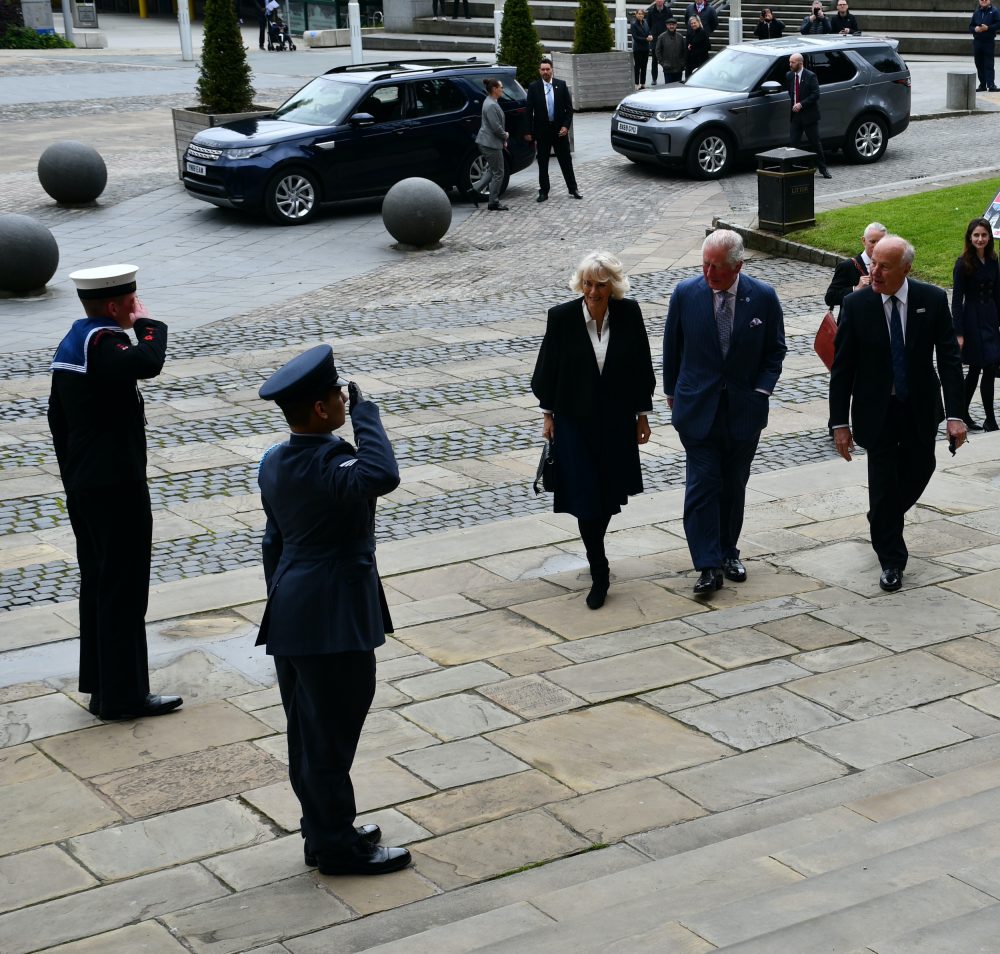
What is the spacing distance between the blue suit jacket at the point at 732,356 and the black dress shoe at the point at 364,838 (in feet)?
10.1

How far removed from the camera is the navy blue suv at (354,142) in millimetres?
18828

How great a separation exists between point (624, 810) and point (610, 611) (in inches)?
84.0

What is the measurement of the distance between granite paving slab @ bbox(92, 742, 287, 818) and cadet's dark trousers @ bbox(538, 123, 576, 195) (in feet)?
49.0

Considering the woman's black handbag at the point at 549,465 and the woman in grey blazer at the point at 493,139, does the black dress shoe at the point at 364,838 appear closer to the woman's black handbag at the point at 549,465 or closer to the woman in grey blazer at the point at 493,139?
the woman's black handbag at the point at 549,465

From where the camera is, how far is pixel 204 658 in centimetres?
699

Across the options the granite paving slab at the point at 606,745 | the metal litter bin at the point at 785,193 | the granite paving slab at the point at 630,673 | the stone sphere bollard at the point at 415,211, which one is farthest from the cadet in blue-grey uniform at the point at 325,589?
the metal litter bin at the point at 785,193

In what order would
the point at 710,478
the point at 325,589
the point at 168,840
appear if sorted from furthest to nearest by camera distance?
1. the point at 710,478
2. the point at 168,840
3. the point at 325,589

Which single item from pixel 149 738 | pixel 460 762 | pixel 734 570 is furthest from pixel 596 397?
pixel 149 738

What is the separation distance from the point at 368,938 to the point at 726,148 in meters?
18.1

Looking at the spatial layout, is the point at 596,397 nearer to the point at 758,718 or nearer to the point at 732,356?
the point at 732,356

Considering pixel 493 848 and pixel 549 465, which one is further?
pixel 549 465

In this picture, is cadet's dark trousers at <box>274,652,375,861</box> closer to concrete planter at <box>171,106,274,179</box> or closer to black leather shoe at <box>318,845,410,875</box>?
black leather shoe at <box>318,845,410,875</box>

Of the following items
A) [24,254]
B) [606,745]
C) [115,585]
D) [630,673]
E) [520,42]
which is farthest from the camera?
[520,42]

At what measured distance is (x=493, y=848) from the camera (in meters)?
5.16
